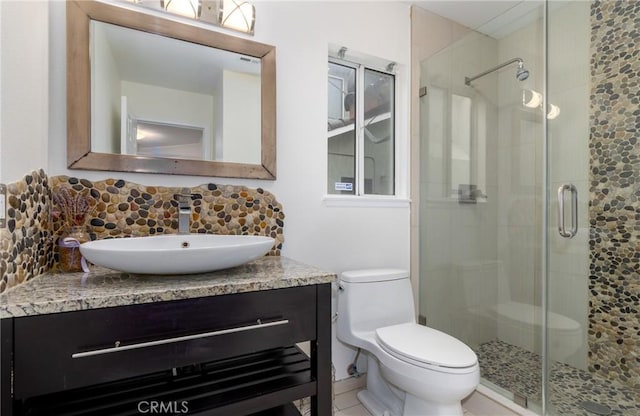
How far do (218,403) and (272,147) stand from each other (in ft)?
3.55

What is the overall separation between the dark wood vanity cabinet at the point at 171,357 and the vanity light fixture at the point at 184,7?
1260 millimetres

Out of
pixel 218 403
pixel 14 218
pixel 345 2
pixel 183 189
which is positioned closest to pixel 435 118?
pixel 345 2

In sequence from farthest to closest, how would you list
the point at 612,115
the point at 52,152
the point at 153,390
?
the point at 612,115, the point at 52,152, the point at 153,390

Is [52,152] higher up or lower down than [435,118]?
lower down

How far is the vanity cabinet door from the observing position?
75 cm

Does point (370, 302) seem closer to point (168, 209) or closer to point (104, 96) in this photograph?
point (168, 209)

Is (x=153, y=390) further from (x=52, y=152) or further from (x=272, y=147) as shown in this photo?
(x=272, y=147)

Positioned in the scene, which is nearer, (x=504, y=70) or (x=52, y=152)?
(x=52, y=152)

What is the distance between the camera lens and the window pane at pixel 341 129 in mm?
1909

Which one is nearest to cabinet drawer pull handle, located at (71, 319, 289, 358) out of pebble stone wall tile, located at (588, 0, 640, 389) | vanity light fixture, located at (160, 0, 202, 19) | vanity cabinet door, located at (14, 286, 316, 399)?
vanity cabinet door, located at (14, 286, 316, 399)

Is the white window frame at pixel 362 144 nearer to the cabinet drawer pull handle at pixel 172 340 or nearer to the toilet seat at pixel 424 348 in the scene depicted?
the toilet seat at pixel 424 348

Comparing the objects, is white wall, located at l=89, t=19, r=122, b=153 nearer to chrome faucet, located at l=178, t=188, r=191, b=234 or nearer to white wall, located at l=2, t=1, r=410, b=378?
white wall, located at l=2, t=1, r=410, b=378

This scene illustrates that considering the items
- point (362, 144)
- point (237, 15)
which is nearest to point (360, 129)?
point (362, 144)

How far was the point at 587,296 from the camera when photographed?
1863 millimetres
